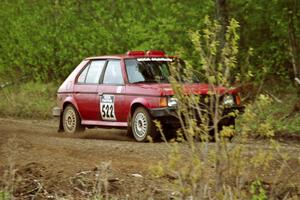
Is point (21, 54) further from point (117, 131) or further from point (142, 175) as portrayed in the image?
point (142, 175)

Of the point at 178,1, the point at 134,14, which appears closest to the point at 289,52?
the point at 178,1

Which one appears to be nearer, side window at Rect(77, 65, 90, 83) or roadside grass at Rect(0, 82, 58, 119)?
side window at Rect(77, 65, 90, 83)

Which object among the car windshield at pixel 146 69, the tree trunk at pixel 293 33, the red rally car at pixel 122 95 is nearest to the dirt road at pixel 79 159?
the red rally car at pixel 122 95

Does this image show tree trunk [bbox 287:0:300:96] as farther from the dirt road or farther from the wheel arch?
the wheel arch

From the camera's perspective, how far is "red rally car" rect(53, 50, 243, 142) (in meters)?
14.1

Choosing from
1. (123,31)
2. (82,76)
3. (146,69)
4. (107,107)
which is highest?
(123,31)

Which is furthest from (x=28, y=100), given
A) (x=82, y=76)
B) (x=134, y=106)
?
(x=134, y=106)

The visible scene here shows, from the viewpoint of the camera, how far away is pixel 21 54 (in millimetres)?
29359

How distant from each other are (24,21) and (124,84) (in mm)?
15128

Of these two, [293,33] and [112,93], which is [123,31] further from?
[112,93]

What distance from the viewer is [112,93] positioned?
1525cm

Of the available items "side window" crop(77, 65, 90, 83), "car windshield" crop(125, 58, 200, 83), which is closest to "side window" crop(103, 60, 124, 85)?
"car windshield" crop(125, 58, 200, 83)

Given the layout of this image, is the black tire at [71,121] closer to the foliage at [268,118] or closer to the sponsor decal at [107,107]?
the sponsor decal at [107,107]

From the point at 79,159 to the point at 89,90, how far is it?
439cm
